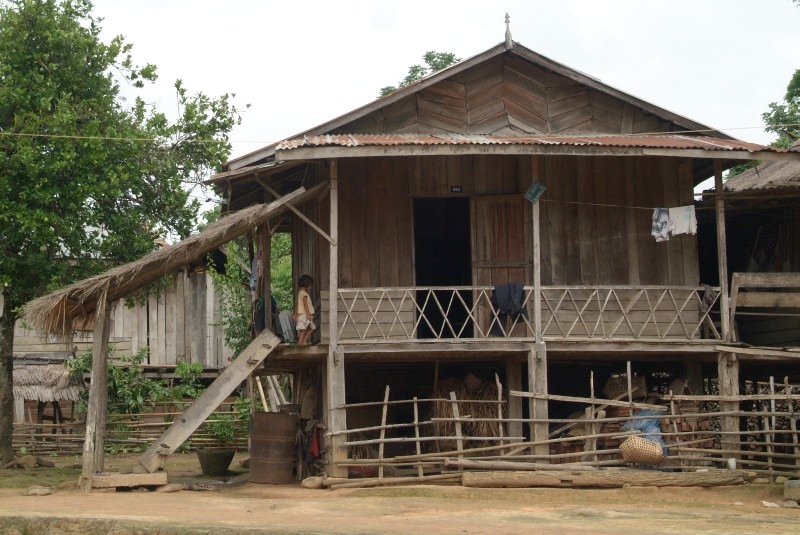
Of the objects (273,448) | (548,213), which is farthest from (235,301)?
(548,213)

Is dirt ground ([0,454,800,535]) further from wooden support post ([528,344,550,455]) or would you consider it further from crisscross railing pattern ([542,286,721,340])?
crisscross railing pattern ([542,286,721,340])

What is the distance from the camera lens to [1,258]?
1792cm

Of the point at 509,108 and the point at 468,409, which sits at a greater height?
the point at 509,108

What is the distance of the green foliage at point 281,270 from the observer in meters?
30.4

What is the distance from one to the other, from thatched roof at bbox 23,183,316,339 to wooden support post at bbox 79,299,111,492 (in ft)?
0.77

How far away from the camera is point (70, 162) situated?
59.2 ft

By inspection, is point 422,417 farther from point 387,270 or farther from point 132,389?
point 132,389

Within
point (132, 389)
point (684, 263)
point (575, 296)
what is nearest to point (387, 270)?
point (575, 296)

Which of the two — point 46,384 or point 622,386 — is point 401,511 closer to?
point 622,386

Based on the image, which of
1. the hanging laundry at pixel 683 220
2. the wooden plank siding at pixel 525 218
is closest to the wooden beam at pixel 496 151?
the hanging laundry at pixel 683 220

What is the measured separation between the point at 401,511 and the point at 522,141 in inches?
212

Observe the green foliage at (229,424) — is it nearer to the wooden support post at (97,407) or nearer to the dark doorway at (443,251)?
the dark doorway at (443,251)

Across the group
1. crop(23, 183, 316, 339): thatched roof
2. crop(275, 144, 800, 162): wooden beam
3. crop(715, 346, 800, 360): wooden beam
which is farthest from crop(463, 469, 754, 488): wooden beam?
crop(23, 183, 316, 339): thatched roof

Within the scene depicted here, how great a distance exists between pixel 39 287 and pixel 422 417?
676 cm
